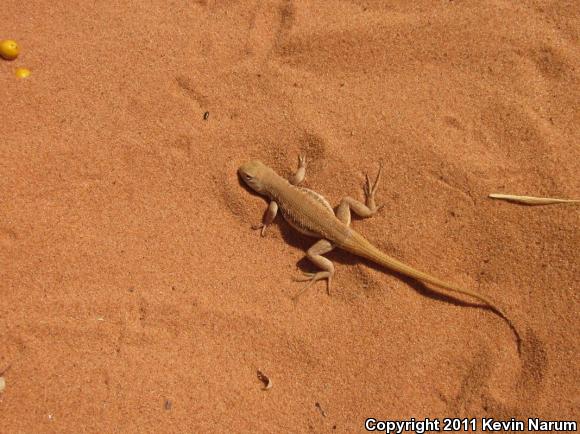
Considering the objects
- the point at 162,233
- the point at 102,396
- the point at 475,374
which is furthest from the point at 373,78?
the point at 102,396

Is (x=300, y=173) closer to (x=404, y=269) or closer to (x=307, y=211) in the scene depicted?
(x=307, y=211)

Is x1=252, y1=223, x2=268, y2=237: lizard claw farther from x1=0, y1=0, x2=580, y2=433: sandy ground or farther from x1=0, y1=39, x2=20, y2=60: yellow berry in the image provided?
x1=0, y1=39, x2=20, y2=60: yellow berry

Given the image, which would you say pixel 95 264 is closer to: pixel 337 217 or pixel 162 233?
pixel 162 233

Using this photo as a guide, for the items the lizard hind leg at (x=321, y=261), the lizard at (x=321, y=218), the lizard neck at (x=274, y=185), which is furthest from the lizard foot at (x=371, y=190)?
the lizard neck at (x=274, y=185)

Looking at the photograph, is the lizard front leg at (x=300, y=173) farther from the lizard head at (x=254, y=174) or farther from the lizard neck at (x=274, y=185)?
the lizard head at (x=254, y=174)

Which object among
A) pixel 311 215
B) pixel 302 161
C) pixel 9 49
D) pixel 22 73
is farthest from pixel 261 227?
pixel 9 49
